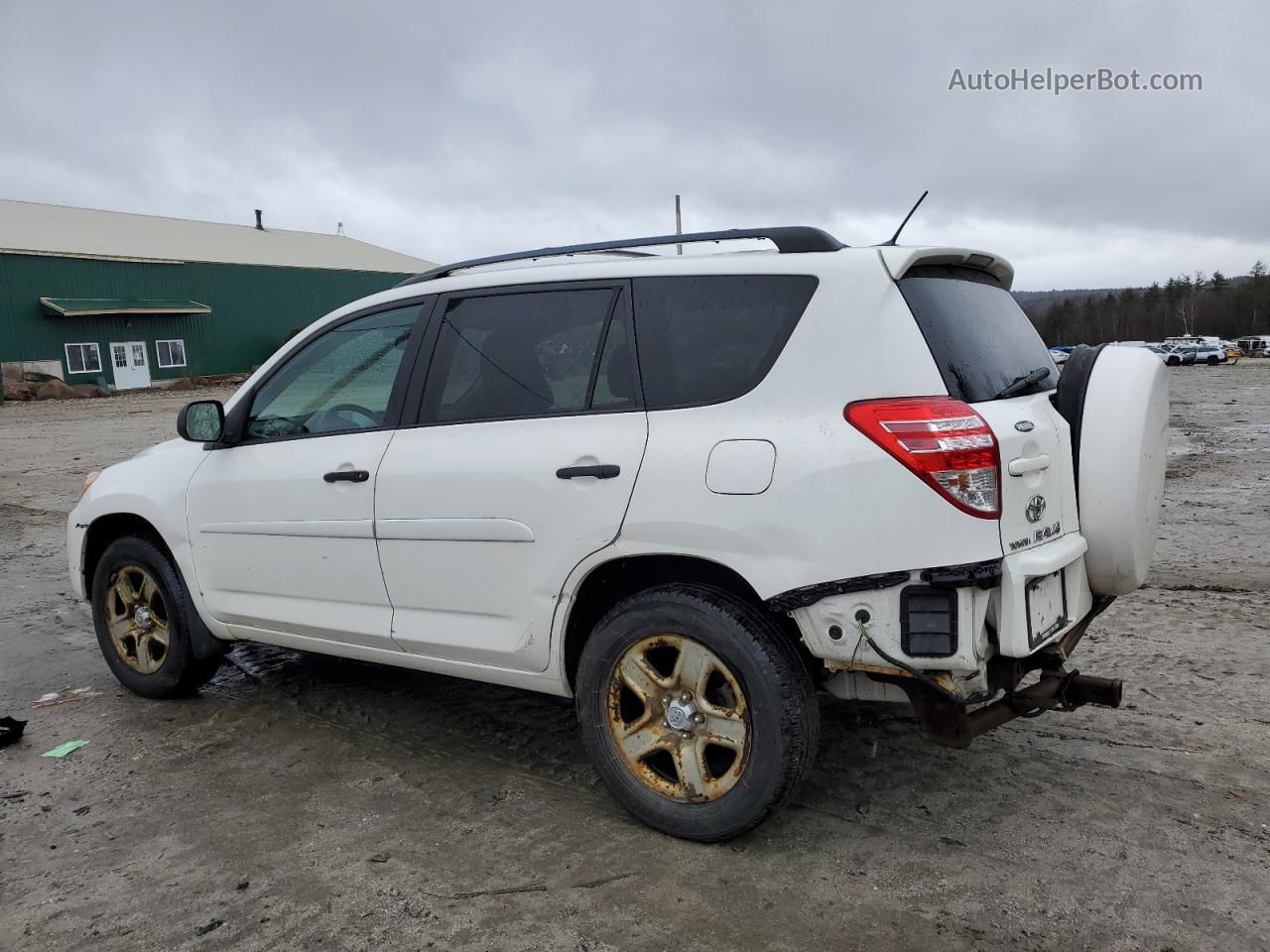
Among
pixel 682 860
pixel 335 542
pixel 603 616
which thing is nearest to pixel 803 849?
pixel 682 860

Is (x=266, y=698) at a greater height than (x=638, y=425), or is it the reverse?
(x=638, y=425)

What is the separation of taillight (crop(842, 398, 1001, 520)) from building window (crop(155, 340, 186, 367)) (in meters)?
41.3

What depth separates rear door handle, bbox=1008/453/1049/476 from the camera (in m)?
2.84

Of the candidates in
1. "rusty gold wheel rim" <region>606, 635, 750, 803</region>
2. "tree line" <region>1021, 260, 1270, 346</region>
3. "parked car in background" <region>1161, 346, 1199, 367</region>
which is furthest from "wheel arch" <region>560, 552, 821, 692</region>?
"tree line" <region>1021, 260, 1270, 346</region>

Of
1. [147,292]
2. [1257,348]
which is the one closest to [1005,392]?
[147,292]

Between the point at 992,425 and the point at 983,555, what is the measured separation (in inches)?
14.9

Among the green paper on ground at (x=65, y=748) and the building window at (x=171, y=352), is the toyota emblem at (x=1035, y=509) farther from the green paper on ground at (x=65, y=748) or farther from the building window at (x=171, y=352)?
the building window at (x=171, y=352)

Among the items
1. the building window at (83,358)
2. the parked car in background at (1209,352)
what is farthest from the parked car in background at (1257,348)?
the building window at (83,358)

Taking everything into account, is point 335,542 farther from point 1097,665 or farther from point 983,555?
point 1097,665

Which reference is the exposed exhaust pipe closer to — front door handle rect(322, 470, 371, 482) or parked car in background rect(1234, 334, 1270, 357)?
front door handle rect(322, 470, 371, 482)

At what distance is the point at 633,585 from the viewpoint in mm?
3428

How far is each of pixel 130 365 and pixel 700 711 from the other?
131 ft

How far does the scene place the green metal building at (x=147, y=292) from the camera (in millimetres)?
34875

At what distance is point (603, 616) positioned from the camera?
3.35 metres
